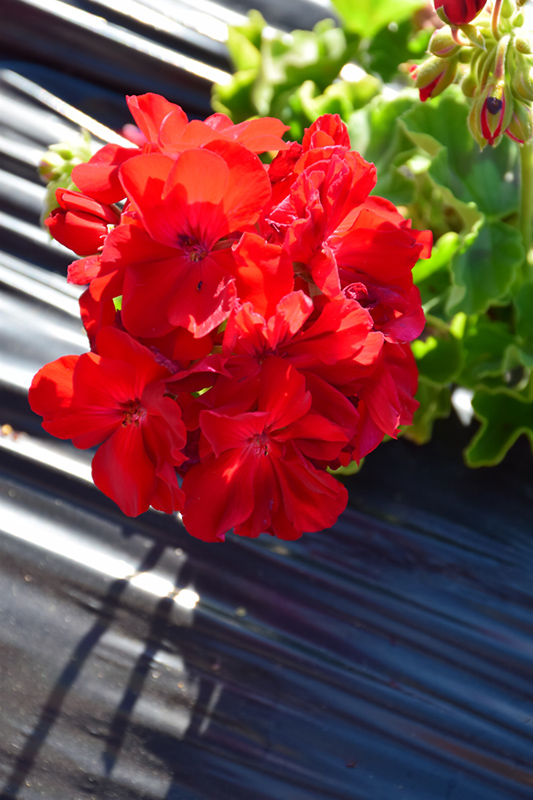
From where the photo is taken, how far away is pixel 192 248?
1.55 ft

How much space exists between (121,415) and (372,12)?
38.0 inches

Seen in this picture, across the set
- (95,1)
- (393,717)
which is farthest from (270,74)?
(393,717)

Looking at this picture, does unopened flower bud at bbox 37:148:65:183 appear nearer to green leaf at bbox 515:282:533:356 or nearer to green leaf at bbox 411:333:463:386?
green leaf at bbox 411:333:463:386

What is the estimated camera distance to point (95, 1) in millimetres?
1302

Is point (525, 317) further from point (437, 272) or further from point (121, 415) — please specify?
point (121, 415)

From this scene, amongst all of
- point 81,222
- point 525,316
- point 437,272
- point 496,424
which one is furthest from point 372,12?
point 81,222

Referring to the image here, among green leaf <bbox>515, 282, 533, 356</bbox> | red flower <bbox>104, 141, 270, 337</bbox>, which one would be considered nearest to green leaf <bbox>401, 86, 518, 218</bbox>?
green leaf <bbox>515, 282, 533, 356</bbox>

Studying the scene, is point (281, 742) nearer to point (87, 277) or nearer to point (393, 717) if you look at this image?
point (393, 717)

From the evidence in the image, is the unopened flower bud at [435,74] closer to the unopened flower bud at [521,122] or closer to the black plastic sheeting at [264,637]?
the unopened flower bud at [521,122]

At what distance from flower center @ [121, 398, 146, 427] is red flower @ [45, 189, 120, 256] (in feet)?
0.43

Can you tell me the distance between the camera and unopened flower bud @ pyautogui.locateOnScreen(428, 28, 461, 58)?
633mm

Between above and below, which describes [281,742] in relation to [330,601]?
below

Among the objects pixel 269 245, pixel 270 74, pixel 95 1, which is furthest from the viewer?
pixel 95 1

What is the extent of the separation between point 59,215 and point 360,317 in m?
0.26
